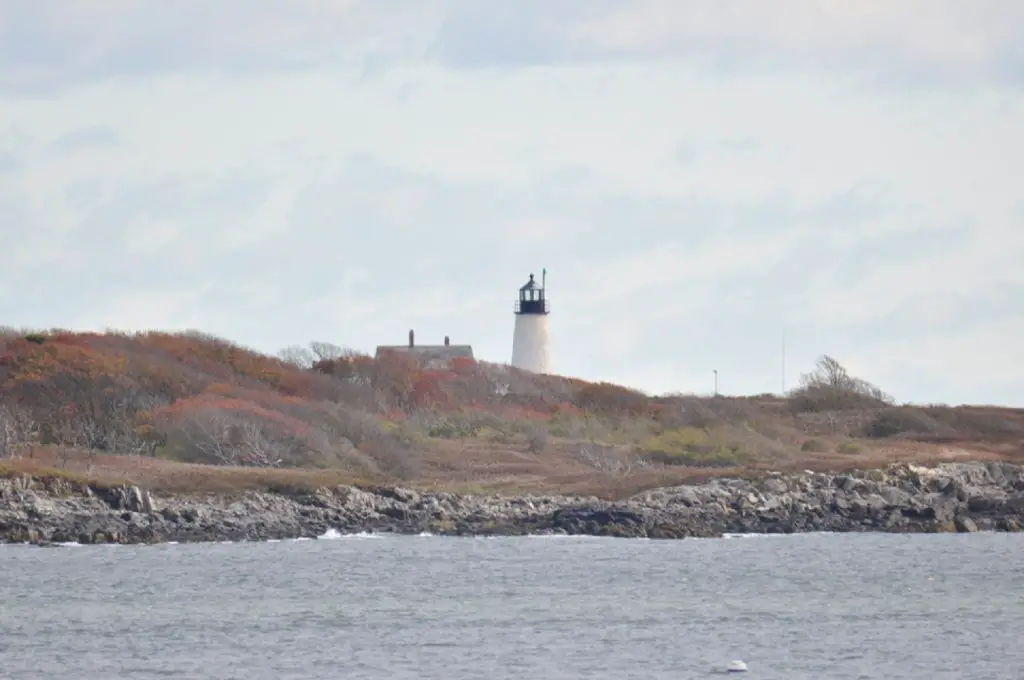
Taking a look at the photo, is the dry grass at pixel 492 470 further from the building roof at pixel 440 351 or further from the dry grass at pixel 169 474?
the building roof at pixel 440 351

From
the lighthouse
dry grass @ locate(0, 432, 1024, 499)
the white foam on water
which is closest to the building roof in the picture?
the lighthouse

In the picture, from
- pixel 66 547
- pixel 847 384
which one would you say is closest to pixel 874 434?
pixel 847 384

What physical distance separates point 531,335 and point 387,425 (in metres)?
24.8

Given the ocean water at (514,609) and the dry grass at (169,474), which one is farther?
the dry grass at (169,474)

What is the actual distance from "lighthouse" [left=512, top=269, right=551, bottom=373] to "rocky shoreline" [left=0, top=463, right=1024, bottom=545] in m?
32.2

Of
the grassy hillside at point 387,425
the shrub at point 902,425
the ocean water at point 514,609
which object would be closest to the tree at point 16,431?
the grassy hillside at point 387,425

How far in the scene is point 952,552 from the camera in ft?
165

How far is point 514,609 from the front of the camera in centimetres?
3900

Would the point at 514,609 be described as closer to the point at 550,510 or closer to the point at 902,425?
the point at 550,510

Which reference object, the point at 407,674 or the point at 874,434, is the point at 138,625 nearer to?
the point at 407,674

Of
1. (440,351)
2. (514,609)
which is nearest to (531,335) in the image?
(440,351)

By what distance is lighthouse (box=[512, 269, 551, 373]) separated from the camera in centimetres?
9006

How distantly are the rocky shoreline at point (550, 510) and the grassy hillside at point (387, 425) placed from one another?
1.42m

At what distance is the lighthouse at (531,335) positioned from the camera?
90062mm
